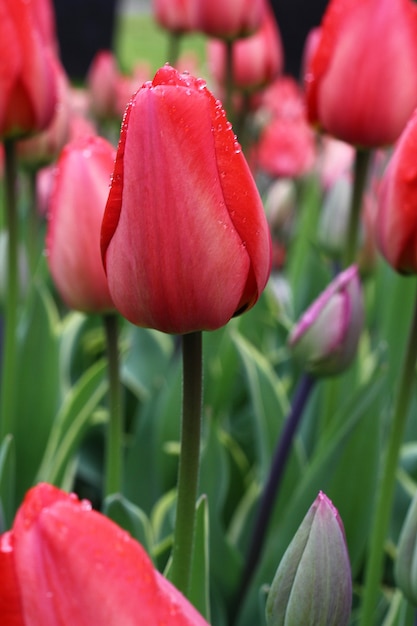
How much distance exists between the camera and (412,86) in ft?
2.85

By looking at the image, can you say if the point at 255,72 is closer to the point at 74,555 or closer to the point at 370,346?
the point at 370,346

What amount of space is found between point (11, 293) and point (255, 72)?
3.06 ft

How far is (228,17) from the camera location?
4.27ft

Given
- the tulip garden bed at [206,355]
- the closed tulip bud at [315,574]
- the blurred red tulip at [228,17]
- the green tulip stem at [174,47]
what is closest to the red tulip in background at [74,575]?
the tulip garden bed at [206,355]

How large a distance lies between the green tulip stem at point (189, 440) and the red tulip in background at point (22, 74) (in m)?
0.41

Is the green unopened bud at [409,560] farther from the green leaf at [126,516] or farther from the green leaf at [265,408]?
the green leaf at [265,408]

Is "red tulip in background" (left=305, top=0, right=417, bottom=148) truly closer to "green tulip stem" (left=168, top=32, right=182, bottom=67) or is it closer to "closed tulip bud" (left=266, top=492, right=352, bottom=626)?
"closed tulip bud" (left=266, top=492, right=352, bottom=626)

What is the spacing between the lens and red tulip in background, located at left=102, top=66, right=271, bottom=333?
0.43 metres

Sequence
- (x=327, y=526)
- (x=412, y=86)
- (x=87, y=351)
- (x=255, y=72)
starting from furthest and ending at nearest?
(x=255, y=72) → (x=87, y=351) → (x=412, y=86) → (x=327, y=526)

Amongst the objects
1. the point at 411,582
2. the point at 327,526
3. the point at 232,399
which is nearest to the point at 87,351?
the point at 232,399

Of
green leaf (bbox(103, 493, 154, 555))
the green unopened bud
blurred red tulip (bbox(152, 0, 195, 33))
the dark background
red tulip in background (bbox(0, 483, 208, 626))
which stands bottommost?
the dark background

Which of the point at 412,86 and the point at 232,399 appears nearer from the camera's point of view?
the point at 412,86

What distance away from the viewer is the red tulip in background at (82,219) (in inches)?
29.1

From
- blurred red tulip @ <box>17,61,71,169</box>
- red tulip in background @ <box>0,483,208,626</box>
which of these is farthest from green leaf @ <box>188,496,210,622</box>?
blurred red tulip @ <box>17,61,71,169</box>
